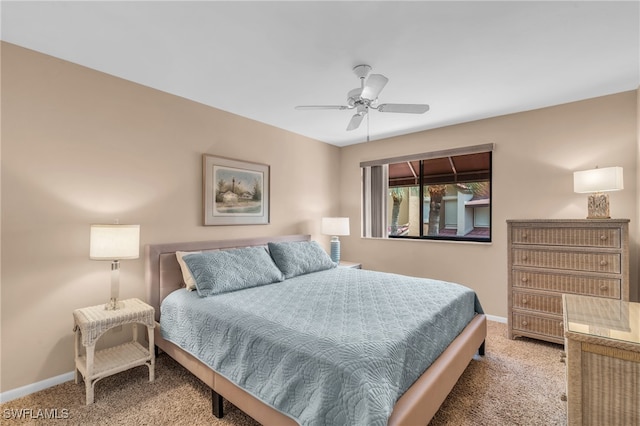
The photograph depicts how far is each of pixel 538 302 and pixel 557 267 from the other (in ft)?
1.32

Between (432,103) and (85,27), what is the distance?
9.93ft

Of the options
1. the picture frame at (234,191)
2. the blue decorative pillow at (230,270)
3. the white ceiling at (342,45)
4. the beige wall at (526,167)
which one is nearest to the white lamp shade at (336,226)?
the beige wall at (526,167)

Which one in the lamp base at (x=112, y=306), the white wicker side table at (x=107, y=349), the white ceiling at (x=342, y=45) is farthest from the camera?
the lamp base at (x=112, y=306)

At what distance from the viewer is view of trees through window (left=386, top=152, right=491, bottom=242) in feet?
13.1

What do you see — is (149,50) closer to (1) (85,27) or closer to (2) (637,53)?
(1) (85,27)

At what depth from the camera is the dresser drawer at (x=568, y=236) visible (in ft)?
8.84

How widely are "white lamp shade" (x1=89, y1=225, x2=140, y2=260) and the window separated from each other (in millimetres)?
3481

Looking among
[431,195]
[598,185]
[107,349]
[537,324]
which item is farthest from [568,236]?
[107,349]

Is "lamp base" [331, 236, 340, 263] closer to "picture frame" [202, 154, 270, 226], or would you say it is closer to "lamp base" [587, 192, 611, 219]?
"picture frame" [202, 154, 270, 226]

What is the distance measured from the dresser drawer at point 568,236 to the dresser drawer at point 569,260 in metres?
0.09

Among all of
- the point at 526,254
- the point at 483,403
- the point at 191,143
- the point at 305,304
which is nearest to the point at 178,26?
the point at 191,143

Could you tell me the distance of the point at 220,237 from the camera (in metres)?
3.43

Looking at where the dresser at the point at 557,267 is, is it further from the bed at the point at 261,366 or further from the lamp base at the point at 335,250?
the lamp base at the point at 335,250

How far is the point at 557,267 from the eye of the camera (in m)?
2.96
